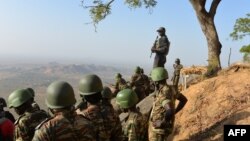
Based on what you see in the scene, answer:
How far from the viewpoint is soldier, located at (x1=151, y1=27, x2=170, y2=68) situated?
13.8 m

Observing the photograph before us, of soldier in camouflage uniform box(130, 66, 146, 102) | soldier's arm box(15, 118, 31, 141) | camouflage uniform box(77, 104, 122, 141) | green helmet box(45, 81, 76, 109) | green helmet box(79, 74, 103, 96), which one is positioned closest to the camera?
green helmet box(45, 81, 76, 109)

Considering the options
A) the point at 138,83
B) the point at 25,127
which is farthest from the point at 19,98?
the point at 138,83

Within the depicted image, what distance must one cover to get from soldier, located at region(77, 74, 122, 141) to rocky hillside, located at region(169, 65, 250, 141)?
14.0ft

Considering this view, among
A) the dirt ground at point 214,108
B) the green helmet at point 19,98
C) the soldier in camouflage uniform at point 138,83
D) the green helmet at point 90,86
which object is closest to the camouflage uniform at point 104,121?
the green helmet at point 90,86

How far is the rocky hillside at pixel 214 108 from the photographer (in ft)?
33.7

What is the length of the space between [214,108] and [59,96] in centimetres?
707

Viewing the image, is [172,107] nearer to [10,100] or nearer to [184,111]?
[10,100]

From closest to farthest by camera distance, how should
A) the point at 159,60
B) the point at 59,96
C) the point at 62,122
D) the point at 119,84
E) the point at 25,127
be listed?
the point at 62,122 → the point at 59,96 → the point at 25,127 → the point at 159,60 → the point at 119,84

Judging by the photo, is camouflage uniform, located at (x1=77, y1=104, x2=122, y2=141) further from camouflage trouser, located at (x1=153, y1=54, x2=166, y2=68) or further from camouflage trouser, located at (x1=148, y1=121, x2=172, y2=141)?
camouflage trouser, located at (x1=153, y1=54, x2=166, y2=68)

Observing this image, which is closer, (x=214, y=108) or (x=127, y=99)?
A: (x=127, y=99)

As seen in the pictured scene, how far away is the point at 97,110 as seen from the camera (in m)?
5.89

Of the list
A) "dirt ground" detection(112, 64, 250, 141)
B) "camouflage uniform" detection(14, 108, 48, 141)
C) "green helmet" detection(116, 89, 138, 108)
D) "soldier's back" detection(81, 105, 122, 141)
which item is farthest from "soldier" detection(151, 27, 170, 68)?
"camouflage uniform" detection(14, 108, 48, 141)

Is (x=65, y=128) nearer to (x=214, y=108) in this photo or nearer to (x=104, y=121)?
(x=104, y=121)

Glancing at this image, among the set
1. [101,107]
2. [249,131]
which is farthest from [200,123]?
[101,107]
